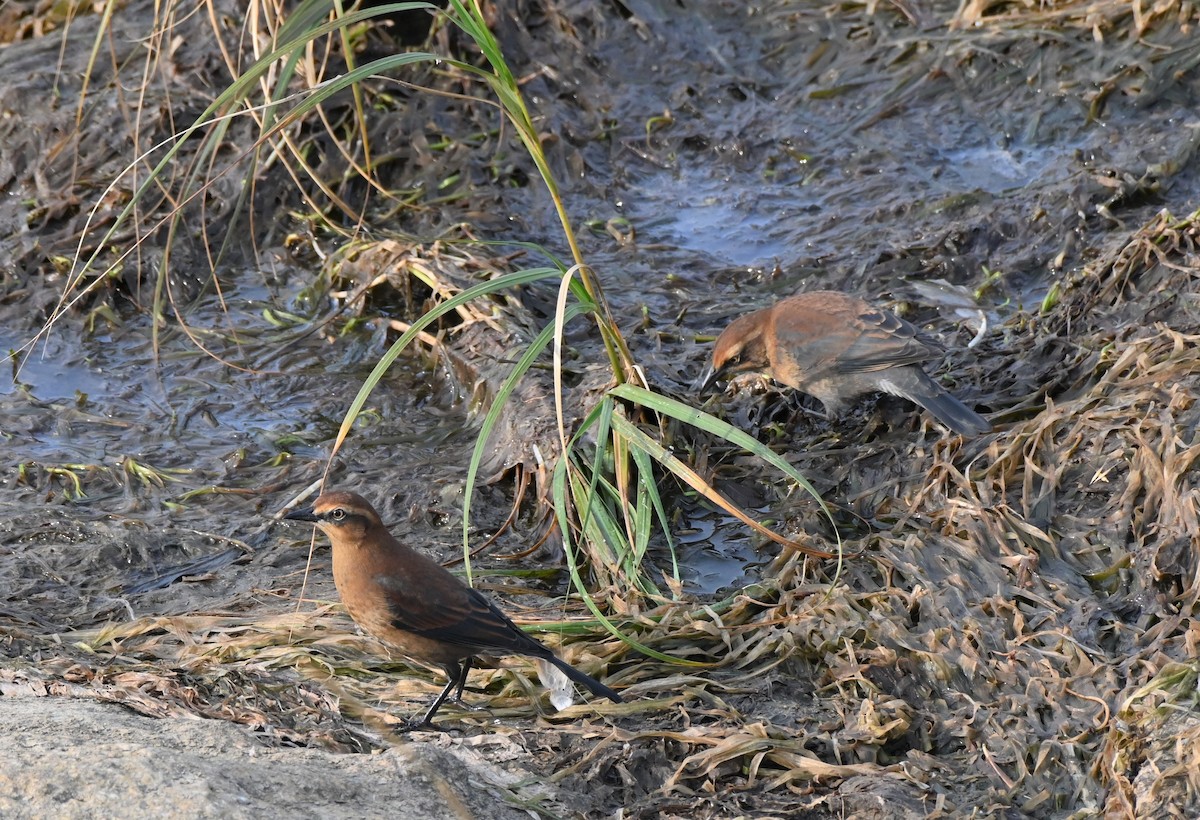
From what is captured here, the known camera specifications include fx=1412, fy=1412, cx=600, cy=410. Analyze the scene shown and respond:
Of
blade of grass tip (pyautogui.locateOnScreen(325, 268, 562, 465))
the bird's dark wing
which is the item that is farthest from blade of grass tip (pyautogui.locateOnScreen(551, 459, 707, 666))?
blade of grass tip (pyautogui.locateOnScreen(325, 268, 562, 465))

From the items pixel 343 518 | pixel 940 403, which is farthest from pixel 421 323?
pixel 940 403

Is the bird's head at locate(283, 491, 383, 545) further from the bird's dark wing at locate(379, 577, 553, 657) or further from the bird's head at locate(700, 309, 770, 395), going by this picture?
the bird's head at locate(700, 309, 770, 395)

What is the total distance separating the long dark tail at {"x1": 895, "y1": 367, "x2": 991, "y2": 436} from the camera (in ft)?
17.9

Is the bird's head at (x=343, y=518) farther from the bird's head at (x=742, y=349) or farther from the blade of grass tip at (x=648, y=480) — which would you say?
the bird's head at (x=742, y=349)

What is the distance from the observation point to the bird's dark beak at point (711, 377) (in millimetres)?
6027

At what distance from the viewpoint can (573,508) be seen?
5.36m

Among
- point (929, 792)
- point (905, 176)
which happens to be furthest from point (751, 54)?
point (929, 792)

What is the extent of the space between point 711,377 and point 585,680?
80.8 inches

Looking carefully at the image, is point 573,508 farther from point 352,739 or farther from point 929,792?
point 929,792

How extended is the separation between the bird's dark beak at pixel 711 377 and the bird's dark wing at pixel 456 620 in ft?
6.27

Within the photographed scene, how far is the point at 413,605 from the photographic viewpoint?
14.5ft

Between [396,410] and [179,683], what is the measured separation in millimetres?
2276

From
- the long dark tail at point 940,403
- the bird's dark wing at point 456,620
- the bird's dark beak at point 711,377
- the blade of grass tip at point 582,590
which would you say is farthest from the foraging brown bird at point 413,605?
the long dark tail at point 940,403

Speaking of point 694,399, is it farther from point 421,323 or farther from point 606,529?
point 421,323
